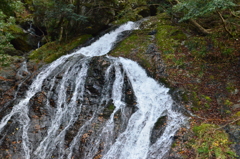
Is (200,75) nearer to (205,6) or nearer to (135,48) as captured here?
(205,6)

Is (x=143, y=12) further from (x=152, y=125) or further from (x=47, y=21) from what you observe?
(x=152, y=125)

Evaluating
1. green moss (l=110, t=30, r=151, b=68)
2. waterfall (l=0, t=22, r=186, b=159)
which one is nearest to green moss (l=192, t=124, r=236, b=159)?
waterfall (l=0, t=22, r=186, b=159)

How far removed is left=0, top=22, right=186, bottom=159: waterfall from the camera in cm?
708

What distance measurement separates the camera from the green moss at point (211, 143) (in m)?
5.51

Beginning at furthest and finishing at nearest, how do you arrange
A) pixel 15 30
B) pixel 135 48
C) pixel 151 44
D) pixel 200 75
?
pixel 15 30 → pixel 151 44 → pixel 135 48 → pixel 200 75

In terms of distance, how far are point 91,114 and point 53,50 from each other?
27.6ft

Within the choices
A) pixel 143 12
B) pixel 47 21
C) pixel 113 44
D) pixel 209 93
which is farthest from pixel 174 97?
pixel 143 12

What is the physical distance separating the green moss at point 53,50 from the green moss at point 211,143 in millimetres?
11095

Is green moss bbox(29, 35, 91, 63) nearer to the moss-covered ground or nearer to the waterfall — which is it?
the waterfall

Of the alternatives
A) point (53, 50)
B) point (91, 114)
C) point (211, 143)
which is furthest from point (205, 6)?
point (53, 50)

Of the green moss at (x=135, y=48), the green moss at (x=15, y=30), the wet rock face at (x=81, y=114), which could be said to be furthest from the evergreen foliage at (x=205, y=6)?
the green moss at (x=15, y=30)

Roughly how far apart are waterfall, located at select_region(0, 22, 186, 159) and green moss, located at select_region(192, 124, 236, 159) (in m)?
0.93

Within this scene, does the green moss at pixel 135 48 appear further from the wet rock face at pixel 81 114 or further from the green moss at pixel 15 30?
the green moss at pixel 15 30

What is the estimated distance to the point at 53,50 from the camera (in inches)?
574
